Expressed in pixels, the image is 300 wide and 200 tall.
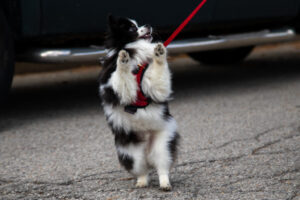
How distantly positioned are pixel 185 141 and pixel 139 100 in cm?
125

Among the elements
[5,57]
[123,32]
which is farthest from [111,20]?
[5,57]

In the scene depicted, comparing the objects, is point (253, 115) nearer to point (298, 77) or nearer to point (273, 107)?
point (273, 107)

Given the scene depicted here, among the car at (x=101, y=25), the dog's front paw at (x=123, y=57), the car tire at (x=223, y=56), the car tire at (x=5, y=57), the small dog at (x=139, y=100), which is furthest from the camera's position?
the car tire at (x=223, y=56)

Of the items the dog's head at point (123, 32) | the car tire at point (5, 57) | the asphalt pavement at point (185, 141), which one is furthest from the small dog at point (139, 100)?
the car tire at point (5, 57)

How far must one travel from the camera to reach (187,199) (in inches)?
115

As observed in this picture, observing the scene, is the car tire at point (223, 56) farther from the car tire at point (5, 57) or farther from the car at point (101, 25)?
the car tire at point (5, 57)

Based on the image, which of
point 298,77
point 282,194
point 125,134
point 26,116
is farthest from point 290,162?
point 298,77

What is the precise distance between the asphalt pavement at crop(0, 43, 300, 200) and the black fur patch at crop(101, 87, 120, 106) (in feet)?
1.72

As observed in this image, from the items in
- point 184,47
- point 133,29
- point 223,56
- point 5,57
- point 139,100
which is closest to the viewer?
point 139,100

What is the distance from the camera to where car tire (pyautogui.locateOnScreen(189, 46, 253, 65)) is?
785 centimetres

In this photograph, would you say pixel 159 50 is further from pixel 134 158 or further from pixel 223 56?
pixel 223 56

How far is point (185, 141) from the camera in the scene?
13.7 ft

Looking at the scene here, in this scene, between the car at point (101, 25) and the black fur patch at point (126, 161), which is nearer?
the black fur patch at point (126, 161)

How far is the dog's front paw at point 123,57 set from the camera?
286 cm
